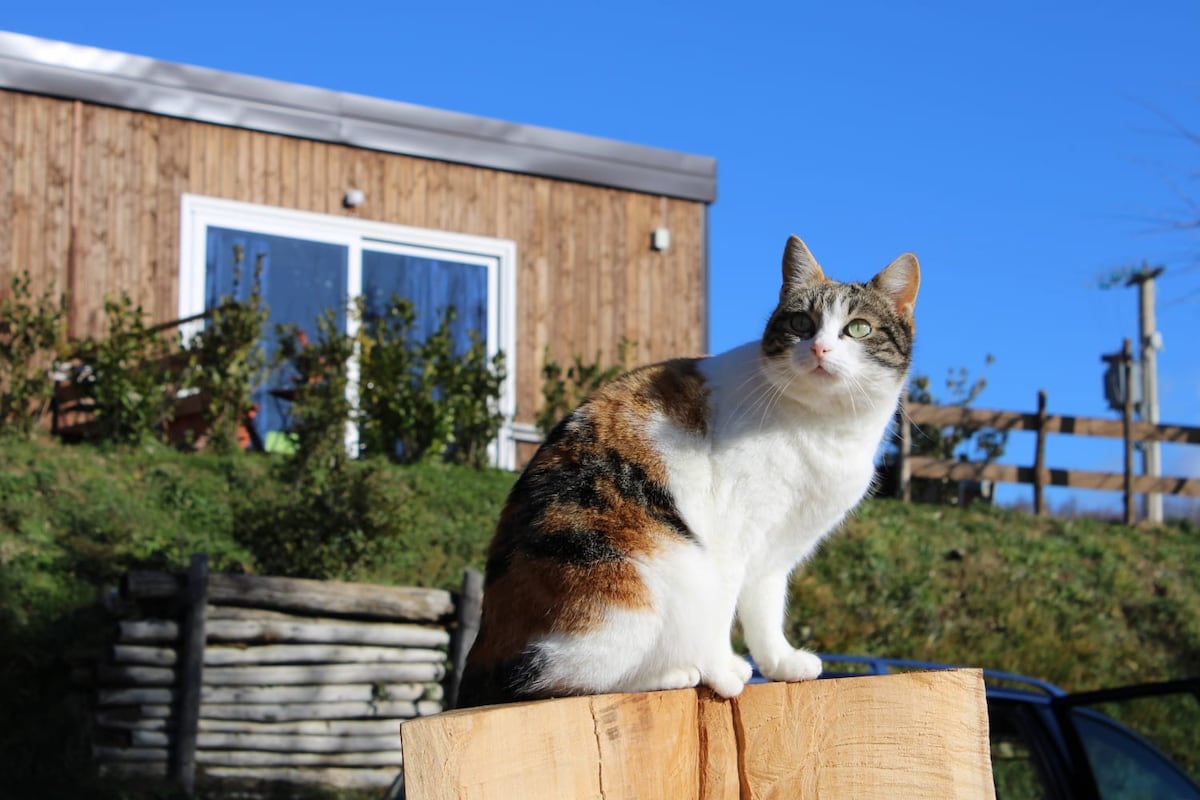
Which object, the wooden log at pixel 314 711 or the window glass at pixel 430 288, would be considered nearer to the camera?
the wooden log at pixel 314 711

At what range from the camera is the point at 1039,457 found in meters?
15.0

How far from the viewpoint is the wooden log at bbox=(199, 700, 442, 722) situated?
24.6 feet

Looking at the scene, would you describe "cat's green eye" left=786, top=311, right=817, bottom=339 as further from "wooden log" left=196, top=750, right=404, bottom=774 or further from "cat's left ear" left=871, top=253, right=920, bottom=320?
"wooden log" left=196, top=750, right=404, bottom=774

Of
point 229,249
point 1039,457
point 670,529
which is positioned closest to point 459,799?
point 670,529

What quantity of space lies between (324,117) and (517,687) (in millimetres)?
Answer: 11408

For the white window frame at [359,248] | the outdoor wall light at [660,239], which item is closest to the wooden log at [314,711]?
the white window frame at [359,248]

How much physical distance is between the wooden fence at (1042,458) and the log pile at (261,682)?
786 cm

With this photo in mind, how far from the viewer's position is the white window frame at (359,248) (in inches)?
491

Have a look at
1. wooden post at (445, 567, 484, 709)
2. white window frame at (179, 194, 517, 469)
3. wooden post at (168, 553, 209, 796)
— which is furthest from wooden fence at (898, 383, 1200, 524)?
wooden post at (168, 553, 209, 796)

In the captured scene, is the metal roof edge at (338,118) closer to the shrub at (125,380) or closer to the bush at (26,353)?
the bush at (26,353)

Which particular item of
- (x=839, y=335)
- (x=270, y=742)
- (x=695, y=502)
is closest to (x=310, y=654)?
(x=270, y=742)

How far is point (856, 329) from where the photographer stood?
327 cm

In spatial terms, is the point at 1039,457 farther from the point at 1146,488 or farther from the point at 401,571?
the point at 401,571

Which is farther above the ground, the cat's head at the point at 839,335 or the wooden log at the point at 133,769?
the cat's head at the point at 839,335
